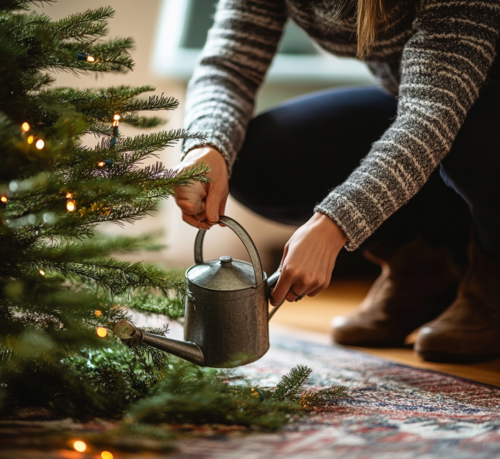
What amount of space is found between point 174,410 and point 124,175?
10.8 inches

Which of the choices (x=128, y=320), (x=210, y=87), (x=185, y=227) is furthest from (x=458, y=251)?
(x=185, y=227)

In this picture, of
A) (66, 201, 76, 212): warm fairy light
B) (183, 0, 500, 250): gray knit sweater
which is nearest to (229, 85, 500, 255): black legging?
(183, 0, 500, 250): gray knit sweater

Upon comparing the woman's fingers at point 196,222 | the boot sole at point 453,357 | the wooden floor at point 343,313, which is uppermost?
the woman's fingers at point 196,222

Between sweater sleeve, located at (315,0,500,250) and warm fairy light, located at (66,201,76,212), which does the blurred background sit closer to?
sweater sleeve, located at (315,0,500,250)

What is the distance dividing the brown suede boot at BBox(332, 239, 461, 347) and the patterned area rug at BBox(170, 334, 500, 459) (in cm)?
15

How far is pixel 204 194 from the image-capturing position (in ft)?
2.52

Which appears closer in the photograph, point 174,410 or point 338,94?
point 174,410

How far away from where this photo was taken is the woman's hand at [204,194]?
736 mm

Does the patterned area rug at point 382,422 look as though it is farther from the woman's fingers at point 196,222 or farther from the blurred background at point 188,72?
the blurred background at point 188,72

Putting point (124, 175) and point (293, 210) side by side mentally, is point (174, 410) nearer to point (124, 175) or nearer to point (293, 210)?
point (124, 175)

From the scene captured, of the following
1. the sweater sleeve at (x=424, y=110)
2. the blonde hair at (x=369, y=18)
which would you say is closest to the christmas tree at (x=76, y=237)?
the sweater sleeve at (x=424, y=110)

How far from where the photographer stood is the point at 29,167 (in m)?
0.56

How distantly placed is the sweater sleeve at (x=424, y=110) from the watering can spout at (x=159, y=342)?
9.9 inches

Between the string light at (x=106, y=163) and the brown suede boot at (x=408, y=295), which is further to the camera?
the brown suede boot at (x=408, y=295)
